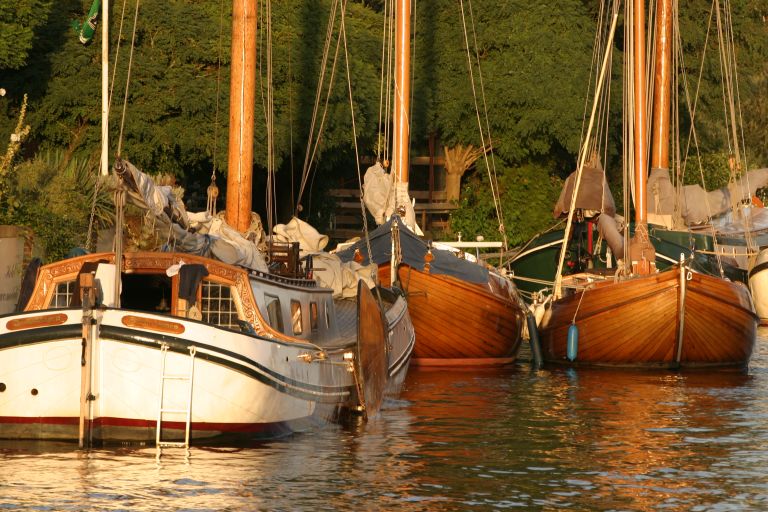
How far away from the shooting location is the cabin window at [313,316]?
22.6 meters

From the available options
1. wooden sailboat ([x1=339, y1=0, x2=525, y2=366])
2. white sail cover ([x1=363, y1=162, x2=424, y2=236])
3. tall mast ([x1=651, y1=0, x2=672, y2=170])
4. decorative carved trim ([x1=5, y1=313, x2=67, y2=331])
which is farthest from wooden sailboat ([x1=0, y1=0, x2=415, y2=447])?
tall mast ([x1=651, y1=0, x2=672, y2=170])

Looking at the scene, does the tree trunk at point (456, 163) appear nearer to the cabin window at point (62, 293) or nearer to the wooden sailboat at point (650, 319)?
the wooden sailboat at point (650, 319)

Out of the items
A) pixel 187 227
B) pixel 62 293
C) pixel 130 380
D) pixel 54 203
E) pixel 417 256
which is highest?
pixel 54 203

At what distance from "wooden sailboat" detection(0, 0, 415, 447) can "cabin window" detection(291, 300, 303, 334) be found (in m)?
0.35

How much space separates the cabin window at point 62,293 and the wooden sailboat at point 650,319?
11989 millimetres

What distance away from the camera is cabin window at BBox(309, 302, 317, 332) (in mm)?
22650

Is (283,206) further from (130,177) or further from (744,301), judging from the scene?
(130,177)

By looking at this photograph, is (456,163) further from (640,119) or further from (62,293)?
(62,293)

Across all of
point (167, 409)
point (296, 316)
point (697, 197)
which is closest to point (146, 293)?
point (296, 316)

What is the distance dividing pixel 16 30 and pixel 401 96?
27.5 feet

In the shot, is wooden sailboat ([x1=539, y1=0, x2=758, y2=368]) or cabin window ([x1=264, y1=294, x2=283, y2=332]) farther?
wooden sailboat ([x1=539, y1=0, x2=758, y2=368])

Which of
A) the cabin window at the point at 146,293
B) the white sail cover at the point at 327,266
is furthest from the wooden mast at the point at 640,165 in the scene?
the cabin window at the point at 146,293

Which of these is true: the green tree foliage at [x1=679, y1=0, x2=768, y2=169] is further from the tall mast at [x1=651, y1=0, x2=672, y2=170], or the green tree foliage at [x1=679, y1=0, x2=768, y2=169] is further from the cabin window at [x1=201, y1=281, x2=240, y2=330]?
the cabin window at [x1=201, y1=281, x2=240, y2=330]

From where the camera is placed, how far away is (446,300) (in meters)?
29.2
